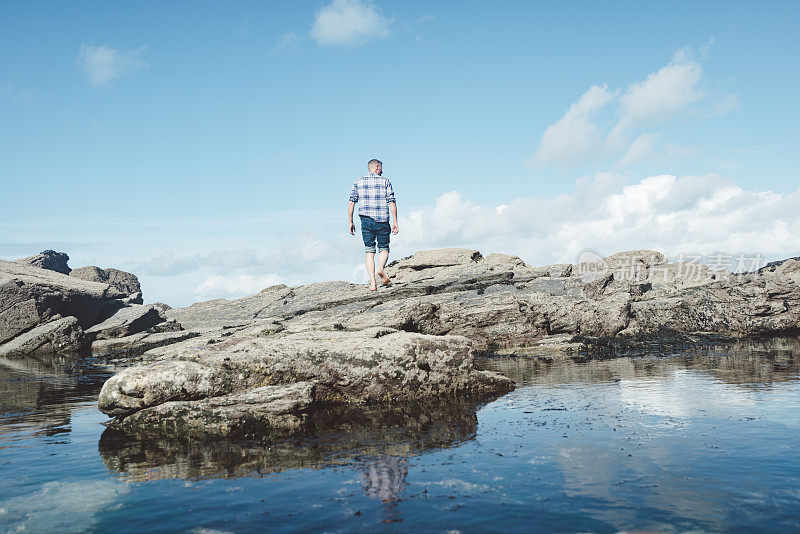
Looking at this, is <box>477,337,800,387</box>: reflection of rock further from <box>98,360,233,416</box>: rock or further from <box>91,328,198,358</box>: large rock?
<box>91,328,198,358</box>: large rock

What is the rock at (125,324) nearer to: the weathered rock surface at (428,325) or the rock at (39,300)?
the rock at (39,300)

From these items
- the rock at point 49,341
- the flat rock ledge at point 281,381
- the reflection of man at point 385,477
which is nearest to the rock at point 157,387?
the flat rock ledge at point 281,381

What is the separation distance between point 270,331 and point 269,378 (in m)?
14.3

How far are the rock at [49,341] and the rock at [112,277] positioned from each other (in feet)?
104

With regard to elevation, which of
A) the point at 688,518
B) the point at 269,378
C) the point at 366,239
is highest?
the point at 366,239

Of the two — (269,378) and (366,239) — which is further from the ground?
(366,239)

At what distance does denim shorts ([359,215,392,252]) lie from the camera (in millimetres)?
18391

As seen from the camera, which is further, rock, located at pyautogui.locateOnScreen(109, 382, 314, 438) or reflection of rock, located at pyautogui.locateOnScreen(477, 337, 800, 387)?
reflection of rock, located at pyautogui.locateOnScreen(477, 337, 800, 387)

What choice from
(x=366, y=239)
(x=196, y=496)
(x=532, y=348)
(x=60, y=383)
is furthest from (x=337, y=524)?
(x=532, y=348)

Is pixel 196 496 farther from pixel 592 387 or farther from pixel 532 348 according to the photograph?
pixel 532 348

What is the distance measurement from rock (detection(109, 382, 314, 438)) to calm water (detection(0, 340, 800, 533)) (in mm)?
519

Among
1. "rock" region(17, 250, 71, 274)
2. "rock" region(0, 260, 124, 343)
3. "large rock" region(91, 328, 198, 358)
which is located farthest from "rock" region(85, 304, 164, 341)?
"rock" region(17, 250, 71, 274)

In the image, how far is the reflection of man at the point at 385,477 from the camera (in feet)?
20.6

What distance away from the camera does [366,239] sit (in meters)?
18.7
